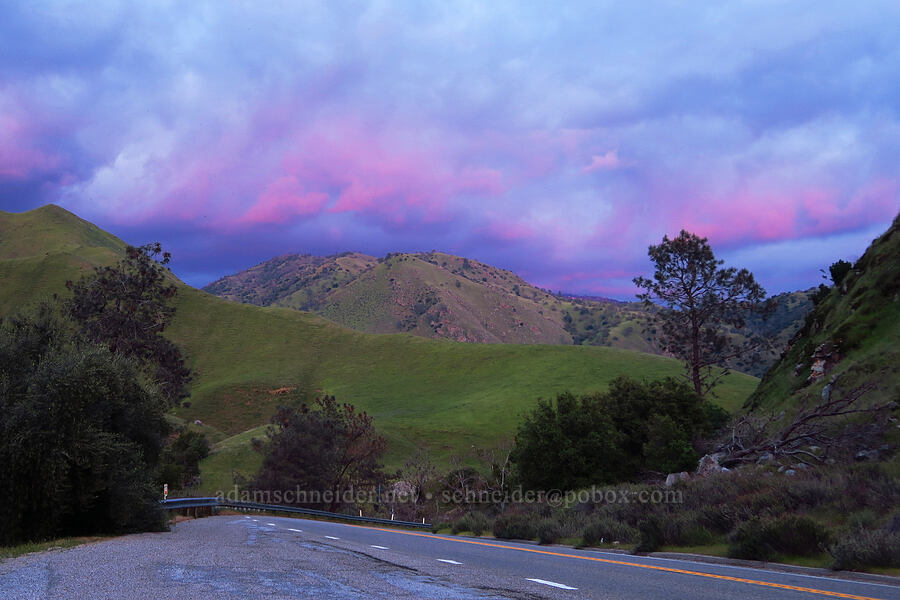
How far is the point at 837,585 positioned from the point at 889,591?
668 mm

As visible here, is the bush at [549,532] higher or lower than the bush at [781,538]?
lower

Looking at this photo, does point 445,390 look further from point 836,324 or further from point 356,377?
point 836,324

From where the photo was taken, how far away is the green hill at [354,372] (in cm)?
9306

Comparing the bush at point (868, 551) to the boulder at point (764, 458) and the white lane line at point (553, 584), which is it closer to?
the white lane line at point (553, 584)

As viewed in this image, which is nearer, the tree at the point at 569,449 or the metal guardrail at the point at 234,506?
the metal guardrail at the point at 234,506

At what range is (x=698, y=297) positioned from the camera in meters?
53.8

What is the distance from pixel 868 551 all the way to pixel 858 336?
26.6 m

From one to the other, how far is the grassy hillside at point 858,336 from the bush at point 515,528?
14.9 metres

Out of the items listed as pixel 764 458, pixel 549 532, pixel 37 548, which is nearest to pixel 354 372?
pixel 764 458

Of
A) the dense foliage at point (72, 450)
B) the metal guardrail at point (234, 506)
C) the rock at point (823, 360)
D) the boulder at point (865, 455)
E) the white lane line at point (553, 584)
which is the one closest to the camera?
the white lane line at point (553, 584)

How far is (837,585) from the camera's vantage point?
28.8 ft

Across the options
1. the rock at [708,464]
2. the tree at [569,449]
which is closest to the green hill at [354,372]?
the tree at [569,449]

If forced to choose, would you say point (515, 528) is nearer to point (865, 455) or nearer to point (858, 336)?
point (865, 455)

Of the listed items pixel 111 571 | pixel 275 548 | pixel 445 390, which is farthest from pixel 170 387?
pixel 445 390
